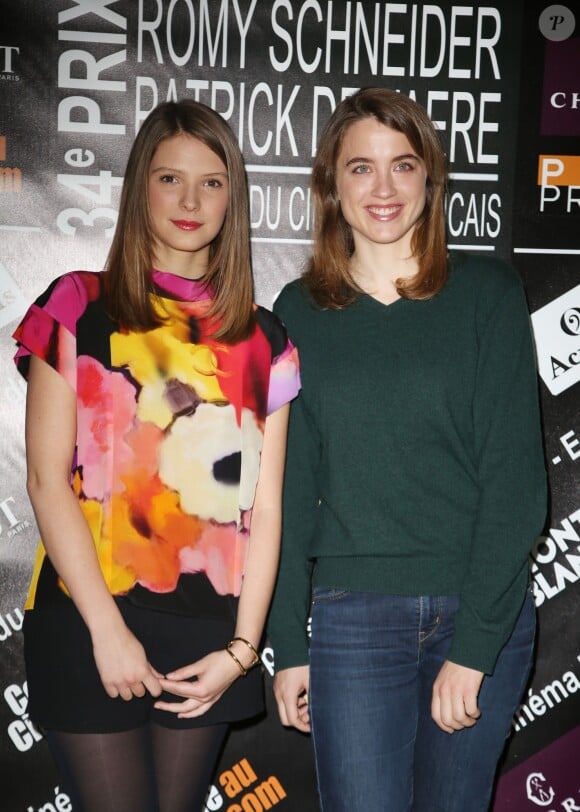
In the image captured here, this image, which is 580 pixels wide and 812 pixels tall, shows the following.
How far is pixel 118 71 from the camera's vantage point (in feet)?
7.68

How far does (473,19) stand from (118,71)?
38.4 inches

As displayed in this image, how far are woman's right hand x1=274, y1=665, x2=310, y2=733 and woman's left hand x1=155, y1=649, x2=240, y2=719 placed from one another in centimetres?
17

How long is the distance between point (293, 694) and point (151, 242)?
947 mm

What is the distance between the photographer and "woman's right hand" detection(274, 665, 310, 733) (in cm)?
175

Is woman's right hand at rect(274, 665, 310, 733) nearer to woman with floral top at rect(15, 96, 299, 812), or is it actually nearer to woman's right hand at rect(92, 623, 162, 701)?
woman with floral top at rect(15, 96, 299, 812)

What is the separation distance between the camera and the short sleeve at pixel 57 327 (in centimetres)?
156

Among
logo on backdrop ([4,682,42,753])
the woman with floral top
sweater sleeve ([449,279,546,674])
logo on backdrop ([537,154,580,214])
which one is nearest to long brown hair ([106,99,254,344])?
the woman with floral top

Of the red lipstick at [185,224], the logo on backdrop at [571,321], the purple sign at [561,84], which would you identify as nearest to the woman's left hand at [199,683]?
the red lipstick at [185,224]

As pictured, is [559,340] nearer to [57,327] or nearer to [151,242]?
[151,242]

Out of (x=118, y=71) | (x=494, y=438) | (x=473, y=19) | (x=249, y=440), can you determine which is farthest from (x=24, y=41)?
(x=494, y=438)

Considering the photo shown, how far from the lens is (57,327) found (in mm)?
1582

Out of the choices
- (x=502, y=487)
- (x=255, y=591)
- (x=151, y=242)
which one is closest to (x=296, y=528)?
(x=255, y=591)

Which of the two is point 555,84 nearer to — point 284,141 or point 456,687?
point 284,141

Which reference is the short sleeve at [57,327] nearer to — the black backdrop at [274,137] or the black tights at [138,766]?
the black tights at [138,766]
